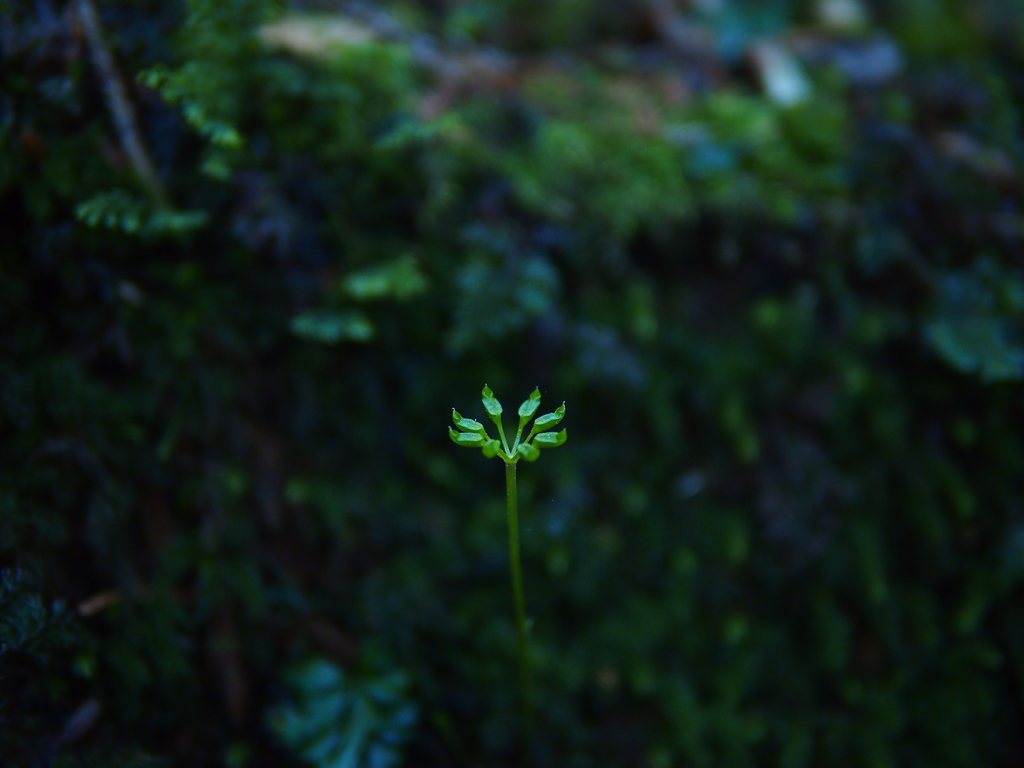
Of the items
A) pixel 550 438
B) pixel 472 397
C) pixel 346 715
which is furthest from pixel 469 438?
pixel 346 715

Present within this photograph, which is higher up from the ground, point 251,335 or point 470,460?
point 251,335

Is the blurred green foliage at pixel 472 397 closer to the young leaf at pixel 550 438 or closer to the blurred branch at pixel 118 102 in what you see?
the blurred branch at pixel 118 102

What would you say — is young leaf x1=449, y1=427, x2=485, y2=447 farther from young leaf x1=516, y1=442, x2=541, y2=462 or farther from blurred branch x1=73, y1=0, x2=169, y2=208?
blurred branch x1=73, y1=0, x2=169, y2=208

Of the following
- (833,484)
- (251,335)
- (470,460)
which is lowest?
(833,484)

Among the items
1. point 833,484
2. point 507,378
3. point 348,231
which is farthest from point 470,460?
point 833,484

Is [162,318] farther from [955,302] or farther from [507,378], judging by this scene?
[955,302]

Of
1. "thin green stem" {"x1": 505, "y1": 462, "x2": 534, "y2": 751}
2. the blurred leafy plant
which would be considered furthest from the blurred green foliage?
"thin green stem" {"x1": 505, "y1": 462, "x2": 534, "y2": 751}
